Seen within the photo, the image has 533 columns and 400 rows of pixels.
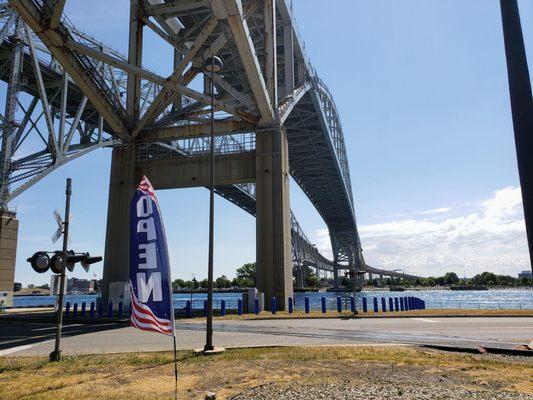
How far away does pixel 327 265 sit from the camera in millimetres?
165250

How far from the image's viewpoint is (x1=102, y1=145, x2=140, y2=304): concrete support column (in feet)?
104

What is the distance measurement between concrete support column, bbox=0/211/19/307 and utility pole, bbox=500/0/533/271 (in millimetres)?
37343

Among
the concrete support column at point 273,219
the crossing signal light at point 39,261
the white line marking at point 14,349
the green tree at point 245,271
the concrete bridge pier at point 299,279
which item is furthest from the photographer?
the green tree at point 245,271

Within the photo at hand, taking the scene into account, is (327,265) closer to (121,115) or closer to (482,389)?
(121,115)

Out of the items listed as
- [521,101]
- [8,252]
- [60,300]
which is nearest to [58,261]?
[60,300]

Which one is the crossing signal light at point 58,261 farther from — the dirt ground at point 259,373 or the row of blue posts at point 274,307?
the row of blue posts at point 274,307

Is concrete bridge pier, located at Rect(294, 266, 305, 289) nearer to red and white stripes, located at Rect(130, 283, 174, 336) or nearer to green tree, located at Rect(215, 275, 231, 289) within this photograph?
green tree, located at Rect(215, 275, 231, 289)

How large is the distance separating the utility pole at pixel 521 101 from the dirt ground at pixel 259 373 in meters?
2.95

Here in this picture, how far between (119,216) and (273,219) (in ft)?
37.9

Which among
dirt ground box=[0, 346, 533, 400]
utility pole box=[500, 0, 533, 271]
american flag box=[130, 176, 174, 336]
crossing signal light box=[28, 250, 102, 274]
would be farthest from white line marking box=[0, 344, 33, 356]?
utility pole box=[500, 0, 533, 271]

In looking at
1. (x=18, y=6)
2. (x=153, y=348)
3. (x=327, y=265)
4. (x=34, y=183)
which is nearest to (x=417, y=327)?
(x=153, y=348)

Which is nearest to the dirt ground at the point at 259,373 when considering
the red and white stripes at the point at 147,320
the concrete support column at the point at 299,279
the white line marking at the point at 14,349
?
the red and white stripes at the point at 147,320

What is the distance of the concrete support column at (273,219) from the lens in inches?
1138

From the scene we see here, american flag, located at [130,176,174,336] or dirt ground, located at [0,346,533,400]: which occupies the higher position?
american flag, located at [130,176,174,336]
